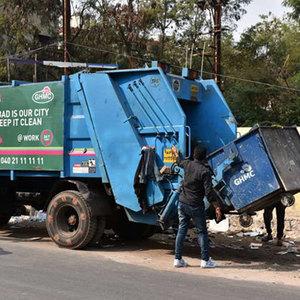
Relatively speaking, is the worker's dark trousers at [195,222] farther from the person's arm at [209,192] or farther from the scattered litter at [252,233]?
the scattered litter at [252,233]

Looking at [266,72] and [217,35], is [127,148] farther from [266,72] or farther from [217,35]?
[266,72]

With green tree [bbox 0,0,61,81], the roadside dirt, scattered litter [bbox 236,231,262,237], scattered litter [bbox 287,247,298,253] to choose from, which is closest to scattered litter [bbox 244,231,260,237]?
scattered litter [bbox 236,231,262,237]

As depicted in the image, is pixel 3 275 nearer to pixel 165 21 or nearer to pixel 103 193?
pixel 103 193

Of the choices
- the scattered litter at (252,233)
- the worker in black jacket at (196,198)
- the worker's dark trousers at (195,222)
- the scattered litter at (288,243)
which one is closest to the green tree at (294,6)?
the scattered litter at (252,233)

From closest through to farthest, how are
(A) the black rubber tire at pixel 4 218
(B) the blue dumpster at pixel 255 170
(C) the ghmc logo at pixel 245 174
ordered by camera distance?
(B) the blue dumpster at pixel 255 170, (C) the ghmc logo at pixel 245 174, (A) the black rubber tire at pixel 4 218

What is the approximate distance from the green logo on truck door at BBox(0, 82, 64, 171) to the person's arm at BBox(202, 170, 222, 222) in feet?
8.67

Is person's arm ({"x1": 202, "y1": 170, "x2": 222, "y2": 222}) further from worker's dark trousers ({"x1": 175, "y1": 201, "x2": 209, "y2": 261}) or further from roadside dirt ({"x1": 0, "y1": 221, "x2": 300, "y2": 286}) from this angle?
roadside dirt ({"x1": 0, "y1": 221, "x2": 300, "y2": 286})

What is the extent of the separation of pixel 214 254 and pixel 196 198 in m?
1.77

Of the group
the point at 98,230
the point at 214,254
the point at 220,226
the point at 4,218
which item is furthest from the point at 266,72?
the point at 98,230

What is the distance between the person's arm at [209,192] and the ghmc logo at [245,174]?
0.37 m

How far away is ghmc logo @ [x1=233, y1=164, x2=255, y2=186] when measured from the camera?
24.6 ft

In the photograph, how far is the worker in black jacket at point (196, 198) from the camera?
24.4ft

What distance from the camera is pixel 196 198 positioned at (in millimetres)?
7445

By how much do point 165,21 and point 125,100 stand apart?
881 inches
